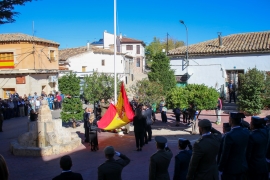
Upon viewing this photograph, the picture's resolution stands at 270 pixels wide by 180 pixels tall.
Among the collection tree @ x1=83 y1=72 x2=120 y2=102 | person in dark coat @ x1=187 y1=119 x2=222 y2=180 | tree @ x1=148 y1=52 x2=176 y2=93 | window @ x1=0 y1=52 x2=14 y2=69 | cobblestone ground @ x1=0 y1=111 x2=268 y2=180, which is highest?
window @ x1=0 y1=52 x2=14 y2=69

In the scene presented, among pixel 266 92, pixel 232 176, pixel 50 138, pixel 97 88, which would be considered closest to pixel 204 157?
pixel 232 176

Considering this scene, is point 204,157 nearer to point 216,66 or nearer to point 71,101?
point 71,101

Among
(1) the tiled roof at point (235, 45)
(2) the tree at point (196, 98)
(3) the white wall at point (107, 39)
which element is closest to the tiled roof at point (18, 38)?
(1) the tiled roof at point (235, 45)

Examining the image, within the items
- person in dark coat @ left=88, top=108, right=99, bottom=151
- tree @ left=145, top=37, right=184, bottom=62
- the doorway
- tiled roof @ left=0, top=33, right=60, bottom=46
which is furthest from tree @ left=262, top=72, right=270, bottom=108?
tree @ left=145, top=37, right=184, bottom=62

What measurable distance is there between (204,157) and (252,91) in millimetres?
13458

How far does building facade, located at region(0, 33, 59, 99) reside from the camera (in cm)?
2914

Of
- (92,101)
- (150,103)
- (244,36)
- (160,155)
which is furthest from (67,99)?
(244,36)

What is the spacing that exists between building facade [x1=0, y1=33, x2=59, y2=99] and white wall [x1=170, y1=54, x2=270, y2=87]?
43.7 feet

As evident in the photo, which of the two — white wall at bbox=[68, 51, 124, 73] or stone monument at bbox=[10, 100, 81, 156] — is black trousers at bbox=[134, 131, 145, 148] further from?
white wall at bbox=[68, 51, 124, 73]

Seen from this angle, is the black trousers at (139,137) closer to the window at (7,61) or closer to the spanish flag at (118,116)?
the spanish flag at (118,116)

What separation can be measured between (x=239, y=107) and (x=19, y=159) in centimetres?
1213

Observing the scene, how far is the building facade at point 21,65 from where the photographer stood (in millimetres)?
29141

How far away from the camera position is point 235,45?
25609 mm

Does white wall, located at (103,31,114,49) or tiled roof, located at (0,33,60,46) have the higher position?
white wall, located at (103,31,114,49)
